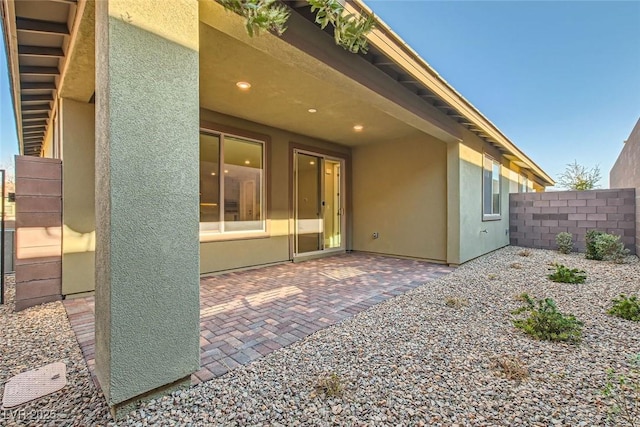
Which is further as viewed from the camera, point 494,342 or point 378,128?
point 378,128

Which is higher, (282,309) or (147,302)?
(147,302)

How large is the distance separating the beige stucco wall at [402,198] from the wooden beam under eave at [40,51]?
19.4ft

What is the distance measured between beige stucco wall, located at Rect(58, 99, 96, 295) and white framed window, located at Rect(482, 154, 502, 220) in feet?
25.2

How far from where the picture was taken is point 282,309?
10.7 feet

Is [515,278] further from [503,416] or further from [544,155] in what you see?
[544,155]

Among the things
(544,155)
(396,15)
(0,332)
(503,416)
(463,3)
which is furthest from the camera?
(544,155)

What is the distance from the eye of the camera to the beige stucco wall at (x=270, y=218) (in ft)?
16.3

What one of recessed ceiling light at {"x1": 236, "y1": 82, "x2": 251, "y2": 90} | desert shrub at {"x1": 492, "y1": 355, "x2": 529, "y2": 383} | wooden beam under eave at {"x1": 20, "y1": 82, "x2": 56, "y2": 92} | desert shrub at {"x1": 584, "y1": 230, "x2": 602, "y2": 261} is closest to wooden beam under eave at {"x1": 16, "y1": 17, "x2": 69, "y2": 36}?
wooden beam under eave at {"x1": 20, "y1": 82, "x2": 56, "y2": 92}

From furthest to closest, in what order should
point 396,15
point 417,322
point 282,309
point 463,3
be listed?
point 463,3 < point 396,15 < point 282,309 < point 417,322

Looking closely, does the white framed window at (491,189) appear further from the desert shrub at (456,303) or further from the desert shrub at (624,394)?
the desert shrub at (624,394)

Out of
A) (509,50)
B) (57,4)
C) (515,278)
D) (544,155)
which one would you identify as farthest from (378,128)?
(544,155)

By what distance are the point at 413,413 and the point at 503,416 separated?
19.2 inches

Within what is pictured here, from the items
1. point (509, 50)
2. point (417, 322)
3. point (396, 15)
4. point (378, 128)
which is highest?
point (509, 50)

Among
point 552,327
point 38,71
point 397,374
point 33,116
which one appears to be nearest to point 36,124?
point 33,116
